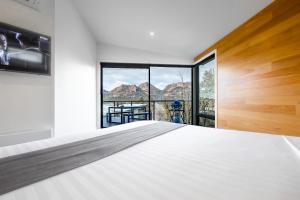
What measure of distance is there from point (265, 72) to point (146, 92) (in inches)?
110

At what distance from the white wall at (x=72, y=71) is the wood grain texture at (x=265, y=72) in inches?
101

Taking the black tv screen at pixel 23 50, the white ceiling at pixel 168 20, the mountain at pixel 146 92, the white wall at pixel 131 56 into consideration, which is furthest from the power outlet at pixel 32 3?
the mountain at pixel 146 92

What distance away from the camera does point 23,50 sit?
1.78 metres

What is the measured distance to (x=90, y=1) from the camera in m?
2.48

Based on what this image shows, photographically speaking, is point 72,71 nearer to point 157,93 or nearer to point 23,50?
point 23,50

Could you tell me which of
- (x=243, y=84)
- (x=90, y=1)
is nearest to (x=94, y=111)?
(x=90, y=1)

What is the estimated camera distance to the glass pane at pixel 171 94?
4.52 metres

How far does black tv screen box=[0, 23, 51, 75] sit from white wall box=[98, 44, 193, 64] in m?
1.98

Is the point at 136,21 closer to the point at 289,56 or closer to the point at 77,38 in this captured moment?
the point at 77,38

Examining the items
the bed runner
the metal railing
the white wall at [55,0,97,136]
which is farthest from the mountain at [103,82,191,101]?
the bed runner

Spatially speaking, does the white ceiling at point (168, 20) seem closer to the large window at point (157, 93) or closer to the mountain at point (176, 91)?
the large window at point (157, 93)

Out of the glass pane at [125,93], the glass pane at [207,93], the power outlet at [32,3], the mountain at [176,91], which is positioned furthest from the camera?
the mountain at [176,91]

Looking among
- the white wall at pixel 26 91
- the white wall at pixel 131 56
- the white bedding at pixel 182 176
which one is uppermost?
the white wall at pixel 131 56

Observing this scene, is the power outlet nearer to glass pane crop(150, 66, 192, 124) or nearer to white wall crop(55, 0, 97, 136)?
white wall crop(55, 0, 97, 136)
